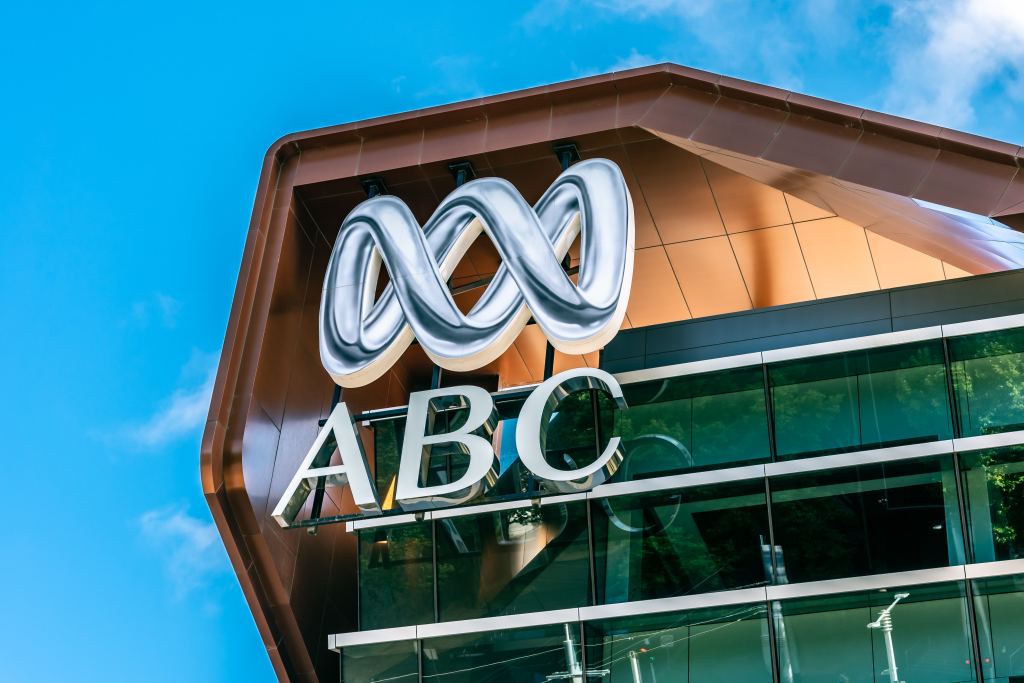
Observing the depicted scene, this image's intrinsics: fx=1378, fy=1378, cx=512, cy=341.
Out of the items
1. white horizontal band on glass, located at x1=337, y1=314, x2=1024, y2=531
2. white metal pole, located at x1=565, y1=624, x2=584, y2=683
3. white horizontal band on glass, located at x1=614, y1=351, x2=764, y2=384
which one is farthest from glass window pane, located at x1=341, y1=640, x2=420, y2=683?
white horizontal band on glass, located at x1=614, y1=351, x2=764, y2=384

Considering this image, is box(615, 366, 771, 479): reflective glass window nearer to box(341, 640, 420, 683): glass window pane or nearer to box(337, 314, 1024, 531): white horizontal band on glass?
box(337, 314, 1024, 531): white horizontal band on glass

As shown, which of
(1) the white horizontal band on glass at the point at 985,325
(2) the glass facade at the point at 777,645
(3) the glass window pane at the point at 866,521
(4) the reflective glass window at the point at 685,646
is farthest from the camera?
(1) the white horizontal band on glass at the point at 985,325

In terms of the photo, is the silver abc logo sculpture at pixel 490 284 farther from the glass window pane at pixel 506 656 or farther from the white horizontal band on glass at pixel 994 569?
the white horizontal band on glass at pixel 994 569

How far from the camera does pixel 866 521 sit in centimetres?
2483

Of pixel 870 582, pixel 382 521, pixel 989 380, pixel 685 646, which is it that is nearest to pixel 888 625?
pixel 870 582

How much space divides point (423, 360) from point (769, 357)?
10546 millimetres

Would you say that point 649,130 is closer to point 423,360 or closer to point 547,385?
point 547,385

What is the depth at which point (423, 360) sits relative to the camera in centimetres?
3441

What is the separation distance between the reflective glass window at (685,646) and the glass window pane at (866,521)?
3.97 feet

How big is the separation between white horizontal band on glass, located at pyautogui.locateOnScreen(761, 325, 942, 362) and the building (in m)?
0.07

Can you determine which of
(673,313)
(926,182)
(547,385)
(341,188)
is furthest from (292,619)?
(926,182)

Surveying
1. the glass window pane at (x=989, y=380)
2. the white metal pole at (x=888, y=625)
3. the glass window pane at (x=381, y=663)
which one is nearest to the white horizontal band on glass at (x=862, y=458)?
the glass window pane at (x=989, y=380)

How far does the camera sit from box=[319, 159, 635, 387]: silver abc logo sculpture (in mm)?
26391

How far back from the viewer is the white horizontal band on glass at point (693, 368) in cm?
2678
